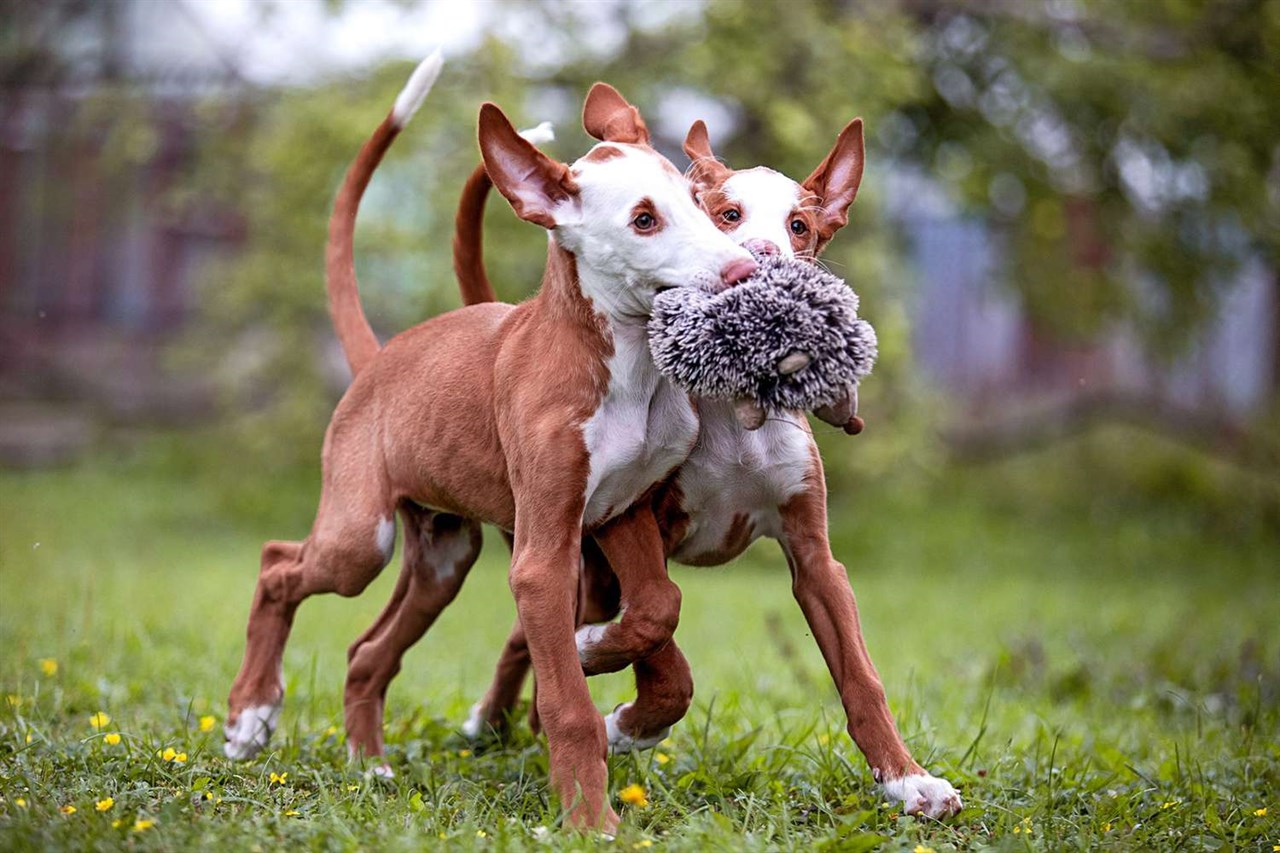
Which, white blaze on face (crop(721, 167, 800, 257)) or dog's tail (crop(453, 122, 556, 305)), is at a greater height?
white blaze on face (crop(721, 167, 800, 257))

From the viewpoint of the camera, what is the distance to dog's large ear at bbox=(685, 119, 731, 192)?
3.90 m

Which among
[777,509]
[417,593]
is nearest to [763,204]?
[777,509]

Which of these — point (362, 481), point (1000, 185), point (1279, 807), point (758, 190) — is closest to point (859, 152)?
point (758, 190)

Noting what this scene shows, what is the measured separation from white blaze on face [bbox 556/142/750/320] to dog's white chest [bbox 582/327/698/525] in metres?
0.13

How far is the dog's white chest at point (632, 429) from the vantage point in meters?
3.62

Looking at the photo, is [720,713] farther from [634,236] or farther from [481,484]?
[634,236]

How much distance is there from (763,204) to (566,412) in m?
0.74

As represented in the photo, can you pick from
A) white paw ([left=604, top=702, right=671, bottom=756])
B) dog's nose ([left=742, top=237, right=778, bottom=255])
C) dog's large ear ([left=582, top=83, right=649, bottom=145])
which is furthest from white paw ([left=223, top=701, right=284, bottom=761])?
dog's nose ([left=742, top=237, right=778, bottom=255])

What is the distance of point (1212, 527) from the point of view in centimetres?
1257

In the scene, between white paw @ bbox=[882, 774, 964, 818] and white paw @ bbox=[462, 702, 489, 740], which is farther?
white paw @ bbox=[462, 702, 489, 740]

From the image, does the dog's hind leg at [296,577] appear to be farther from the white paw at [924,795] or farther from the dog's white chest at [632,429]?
the white paw at [924,795]

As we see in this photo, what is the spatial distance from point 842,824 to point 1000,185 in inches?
367

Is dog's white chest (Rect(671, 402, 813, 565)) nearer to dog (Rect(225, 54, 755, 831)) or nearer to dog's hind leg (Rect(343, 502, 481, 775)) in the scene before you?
dog (Rect(225, 54, 755, 831))

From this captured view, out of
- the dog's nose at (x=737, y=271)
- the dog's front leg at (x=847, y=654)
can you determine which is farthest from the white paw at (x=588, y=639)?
the dog's nose at (x=737, y=271)
